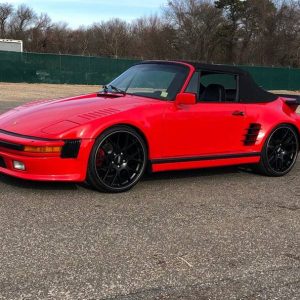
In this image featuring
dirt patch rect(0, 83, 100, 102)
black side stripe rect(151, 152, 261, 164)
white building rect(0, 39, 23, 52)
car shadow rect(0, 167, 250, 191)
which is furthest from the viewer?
white building rect(0, 39, 23, 52)

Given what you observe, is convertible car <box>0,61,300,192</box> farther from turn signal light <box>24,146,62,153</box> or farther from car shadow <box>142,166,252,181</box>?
car shadow <box>142,166,252,181</box>

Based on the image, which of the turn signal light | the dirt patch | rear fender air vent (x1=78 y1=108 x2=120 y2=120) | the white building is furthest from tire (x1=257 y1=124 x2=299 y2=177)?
the white building

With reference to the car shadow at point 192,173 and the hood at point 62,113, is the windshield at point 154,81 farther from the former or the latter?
the car shadow at point 192,173

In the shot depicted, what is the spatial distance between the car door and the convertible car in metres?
0.01

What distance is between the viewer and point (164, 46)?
8475 centimetres

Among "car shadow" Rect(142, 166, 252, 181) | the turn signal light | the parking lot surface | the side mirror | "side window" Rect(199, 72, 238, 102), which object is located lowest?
the parking lot surface

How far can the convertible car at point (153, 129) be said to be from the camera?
5074 mm

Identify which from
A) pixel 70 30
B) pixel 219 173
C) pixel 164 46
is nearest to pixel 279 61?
pixel 164 46

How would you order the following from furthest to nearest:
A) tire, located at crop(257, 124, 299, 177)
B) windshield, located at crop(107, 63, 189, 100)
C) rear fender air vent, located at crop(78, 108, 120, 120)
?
tire, located at crop(257, 124, 299, 177)
windshield, located at crop(107, 63, 189, 100)
rear fender air vent, located at crop(78, 108, 120, 120)

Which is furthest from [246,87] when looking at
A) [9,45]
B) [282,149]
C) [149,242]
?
[9,45]

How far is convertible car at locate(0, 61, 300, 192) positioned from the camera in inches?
200

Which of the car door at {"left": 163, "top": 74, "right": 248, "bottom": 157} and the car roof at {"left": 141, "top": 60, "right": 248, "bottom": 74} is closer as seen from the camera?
the car door at {"left": 163, "top": 74, "right": 248, "bottom": 157}

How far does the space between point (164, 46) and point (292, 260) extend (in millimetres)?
82965

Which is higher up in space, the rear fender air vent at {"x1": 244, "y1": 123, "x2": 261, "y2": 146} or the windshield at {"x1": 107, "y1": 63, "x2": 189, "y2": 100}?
the windshield at {"x1": 107, "y1": 63, "x2": 189, "y2": 100}
